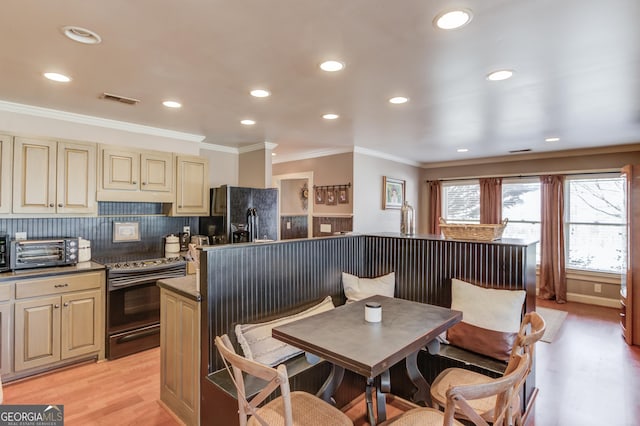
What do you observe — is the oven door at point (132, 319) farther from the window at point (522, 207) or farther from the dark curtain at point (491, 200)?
the window at point (522, 207)

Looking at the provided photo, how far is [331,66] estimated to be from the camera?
218 cm

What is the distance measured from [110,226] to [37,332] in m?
1.25

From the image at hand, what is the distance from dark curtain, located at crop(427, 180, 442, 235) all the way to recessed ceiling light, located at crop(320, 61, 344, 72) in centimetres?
513

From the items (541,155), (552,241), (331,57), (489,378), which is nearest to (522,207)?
(552,241)

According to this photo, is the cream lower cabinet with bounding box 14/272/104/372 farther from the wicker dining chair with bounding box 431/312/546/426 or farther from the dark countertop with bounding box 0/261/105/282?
the wicker dining chair with bounding box 431/312/546/426

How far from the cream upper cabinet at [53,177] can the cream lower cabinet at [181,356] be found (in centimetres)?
162

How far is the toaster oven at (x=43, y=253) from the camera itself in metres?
2.86

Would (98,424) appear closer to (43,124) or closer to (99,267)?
(99,267)

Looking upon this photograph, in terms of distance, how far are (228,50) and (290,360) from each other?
1.97 meters

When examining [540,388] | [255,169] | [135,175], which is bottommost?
[540,388]

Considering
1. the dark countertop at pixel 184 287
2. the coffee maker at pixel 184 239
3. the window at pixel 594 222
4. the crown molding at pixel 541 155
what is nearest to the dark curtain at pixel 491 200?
the crown molding at pixel 541 155

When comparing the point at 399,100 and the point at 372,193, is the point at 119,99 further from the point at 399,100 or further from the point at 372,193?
the point at 372,193

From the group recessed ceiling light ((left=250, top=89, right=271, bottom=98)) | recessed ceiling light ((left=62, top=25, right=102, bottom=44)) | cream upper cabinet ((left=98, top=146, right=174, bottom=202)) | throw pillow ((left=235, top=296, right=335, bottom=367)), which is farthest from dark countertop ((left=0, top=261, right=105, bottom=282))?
recessed ceiling light ((left=250, top=89, right=271, bottom=98))

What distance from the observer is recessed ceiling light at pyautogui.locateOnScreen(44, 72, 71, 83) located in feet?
7.62
